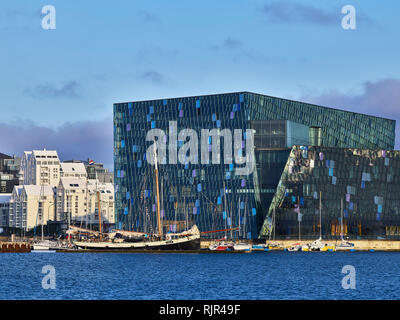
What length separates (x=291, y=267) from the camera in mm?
104375

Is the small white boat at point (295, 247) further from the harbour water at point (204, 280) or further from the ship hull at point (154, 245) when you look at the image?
the harbour water at point (204, 280)

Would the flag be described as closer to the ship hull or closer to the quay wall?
the quay wall

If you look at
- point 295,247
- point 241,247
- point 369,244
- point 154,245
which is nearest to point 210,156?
point 241,247

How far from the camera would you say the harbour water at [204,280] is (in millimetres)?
67331

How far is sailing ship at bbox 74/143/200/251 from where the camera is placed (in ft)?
470

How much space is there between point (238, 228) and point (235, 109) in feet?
73.5

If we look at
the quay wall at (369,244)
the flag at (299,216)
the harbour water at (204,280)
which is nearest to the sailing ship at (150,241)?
the quay wall at (369,244)

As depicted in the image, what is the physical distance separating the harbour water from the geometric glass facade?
111 ft

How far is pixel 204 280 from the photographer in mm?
81938

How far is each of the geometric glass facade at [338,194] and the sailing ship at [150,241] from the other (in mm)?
16229
